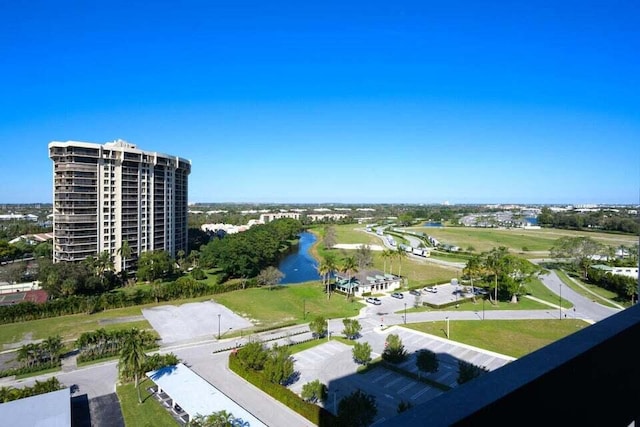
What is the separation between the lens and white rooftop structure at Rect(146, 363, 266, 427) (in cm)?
1372

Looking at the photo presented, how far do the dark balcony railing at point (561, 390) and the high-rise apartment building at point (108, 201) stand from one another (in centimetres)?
4203

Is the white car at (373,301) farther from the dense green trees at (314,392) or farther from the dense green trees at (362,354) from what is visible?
the dense green trees at (314,392)

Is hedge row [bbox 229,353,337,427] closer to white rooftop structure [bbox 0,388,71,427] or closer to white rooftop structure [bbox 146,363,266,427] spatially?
white rooftop structure [bbox 146,363,266,427]

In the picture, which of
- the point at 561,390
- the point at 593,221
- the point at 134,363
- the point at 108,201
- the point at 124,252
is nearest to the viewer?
the point at 561,390

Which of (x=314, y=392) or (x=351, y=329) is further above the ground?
(x=351, y=329)

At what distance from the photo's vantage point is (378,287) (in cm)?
3447

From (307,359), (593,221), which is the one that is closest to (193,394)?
(307,359)

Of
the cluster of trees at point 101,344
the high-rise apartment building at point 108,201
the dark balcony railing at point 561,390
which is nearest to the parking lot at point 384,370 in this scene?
the cluster of trees at point 101,344

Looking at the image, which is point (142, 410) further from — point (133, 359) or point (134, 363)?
point (133, 359)

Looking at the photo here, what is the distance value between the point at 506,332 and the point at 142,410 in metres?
19.2

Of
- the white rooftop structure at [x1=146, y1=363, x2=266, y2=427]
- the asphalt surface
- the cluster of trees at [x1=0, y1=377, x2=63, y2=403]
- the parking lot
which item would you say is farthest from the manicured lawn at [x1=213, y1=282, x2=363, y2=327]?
the cluster of trees at [x1=0, y1=377, x2=63, y2=403]

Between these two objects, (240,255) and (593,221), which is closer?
(240,255)

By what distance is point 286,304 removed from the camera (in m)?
30.0

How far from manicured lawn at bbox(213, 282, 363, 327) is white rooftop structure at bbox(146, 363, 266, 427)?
908 cm
